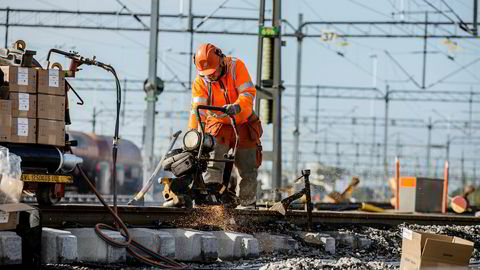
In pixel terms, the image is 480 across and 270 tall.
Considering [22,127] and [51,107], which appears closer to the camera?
[22,127]

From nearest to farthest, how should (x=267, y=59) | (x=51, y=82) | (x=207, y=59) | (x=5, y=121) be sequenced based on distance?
(x=5, y=121), (x=51, y=82), (x=207, y=59), (x=267, y=59)

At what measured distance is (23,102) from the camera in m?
9.69

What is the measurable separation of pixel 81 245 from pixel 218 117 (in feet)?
11.1

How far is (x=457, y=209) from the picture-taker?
846 inches

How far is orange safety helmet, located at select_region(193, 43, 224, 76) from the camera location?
1156 cm

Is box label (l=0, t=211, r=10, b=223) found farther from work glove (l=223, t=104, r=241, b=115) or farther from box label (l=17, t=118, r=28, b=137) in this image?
work glove (l=223, t=104, r=241, b=115)

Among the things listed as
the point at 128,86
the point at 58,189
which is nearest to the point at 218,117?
the point at 58,189

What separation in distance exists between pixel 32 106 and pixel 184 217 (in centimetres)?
231

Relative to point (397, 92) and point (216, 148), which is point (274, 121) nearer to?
point (216, 148)

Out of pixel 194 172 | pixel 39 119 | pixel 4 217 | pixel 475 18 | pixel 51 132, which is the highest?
pixel 475 18

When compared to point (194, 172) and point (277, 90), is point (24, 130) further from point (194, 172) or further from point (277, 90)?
point (277, 90)

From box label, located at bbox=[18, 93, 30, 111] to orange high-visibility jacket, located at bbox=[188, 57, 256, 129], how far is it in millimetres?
2495

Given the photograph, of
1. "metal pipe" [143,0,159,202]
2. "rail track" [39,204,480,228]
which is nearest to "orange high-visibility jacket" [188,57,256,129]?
"rail track" [39,204,480,228]

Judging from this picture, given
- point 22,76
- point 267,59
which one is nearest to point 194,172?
point 22,76
